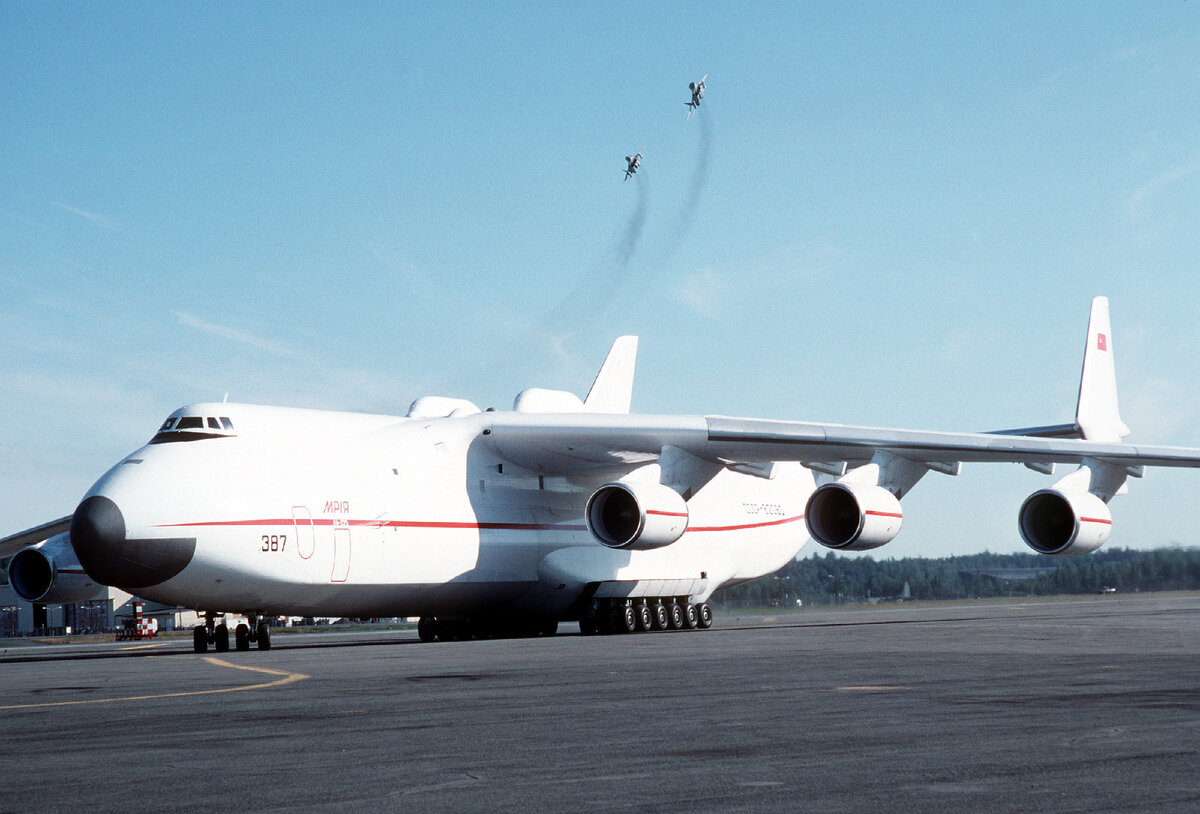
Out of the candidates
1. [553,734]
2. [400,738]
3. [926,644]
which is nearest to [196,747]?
[400,738]

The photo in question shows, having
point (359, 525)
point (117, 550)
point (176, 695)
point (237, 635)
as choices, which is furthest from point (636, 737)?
point (237, 635)

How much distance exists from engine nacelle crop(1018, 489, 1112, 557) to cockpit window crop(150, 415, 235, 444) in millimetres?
13581

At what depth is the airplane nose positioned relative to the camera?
701 inches

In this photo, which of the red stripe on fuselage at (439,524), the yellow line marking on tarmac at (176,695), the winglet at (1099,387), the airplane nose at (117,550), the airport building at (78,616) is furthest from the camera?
the airport building at (78,616)

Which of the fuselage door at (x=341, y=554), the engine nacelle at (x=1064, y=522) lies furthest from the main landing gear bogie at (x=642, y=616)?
the engine nacelle at (x=1064, y=522)

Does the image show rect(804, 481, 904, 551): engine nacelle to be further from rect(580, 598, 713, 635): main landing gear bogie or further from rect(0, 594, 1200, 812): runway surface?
rect(0, 594, 1200, 812): runway surface

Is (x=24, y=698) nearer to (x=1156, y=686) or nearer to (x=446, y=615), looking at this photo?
(x=1156, y=686)

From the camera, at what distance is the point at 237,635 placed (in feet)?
67.4

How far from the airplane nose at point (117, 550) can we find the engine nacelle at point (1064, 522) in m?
14.2

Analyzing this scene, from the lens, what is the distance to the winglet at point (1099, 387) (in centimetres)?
Result: 2716

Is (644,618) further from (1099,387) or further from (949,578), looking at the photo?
(949,578)

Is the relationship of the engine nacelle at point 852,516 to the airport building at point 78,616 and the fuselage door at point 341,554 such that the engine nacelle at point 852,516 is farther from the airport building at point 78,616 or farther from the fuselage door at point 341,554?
the airport building at point 78,616

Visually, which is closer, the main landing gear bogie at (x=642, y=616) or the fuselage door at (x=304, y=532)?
the fuselage door at (x=304, y=532)

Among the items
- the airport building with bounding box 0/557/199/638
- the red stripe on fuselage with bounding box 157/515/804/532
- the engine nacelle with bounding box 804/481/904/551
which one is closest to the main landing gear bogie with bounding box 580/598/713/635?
the red stripe on fuselage with bounding box 157/515/804/532
